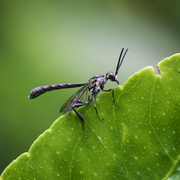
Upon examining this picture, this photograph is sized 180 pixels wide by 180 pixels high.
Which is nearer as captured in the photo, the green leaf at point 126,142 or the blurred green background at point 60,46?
the green leaf at point 126,142

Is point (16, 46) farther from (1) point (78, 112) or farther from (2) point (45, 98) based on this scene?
(1) point (78, 112)

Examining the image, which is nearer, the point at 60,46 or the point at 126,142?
the point at 126,142

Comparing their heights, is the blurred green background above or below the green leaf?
above

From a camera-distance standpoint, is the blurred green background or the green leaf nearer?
the green leaf

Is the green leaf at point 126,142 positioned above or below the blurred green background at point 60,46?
below

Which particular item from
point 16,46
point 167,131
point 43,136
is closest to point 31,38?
point 16,46
